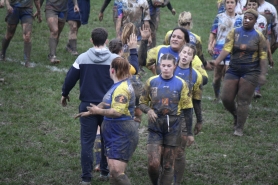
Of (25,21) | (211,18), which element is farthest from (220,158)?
(211,18)

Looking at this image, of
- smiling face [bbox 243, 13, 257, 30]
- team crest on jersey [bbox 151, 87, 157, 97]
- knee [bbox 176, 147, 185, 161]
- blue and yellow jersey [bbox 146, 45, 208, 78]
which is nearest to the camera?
team crest on jersey [bbox 151, 87, 157, 97]

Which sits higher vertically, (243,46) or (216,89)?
(243,46)

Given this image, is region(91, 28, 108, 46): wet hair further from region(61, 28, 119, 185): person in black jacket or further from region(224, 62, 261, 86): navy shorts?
region(224, 62, 261, 86): navy shorts

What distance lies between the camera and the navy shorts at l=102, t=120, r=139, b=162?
21.5 feet

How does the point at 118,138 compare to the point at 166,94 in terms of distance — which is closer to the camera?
the point at 118,138

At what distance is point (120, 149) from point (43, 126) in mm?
3547

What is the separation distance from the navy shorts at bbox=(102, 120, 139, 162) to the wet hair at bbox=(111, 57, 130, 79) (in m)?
0.52

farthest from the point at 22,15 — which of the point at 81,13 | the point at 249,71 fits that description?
the point at 249,71

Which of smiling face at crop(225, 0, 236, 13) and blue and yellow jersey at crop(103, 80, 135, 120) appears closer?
blue and yellow jersey at crop(103, 80, 135, 120)

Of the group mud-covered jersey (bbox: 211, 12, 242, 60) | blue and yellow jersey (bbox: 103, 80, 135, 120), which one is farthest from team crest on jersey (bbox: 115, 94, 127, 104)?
mud-covered jersey (bbox: 211, 12, 242, 60)

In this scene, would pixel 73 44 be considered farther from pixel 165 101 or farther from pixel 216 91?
pixel 165 101

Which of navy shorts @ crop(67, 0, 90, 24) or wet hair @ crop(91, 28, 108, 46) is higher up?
navy shorts @ crop(67, 0, 90, 24)

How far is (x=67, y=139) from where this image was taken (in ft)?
30.4

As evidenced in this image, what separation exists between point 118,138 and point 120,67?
0.80m
